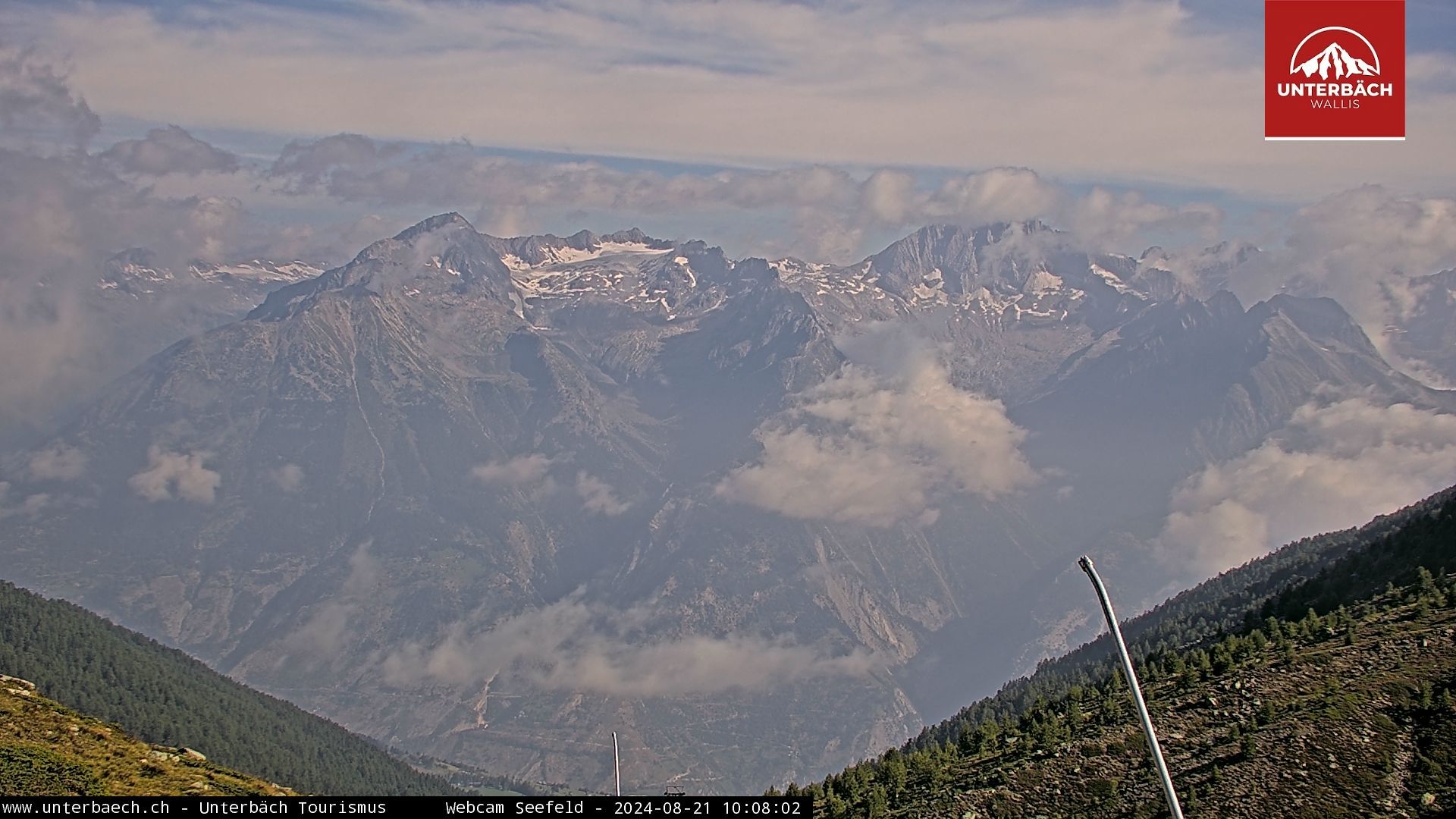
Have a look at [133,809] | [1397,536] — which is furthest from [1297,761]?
[1397,536]

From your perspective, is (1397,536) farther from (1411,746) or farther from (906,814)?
(906,814)

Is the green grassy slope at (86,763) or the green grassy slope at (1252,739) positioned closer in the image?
the green grassy slope at (86,763)

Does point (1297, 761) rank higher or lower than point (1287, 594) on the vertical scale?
lower

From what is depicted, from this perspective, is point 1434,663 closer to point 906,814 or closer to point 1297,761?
point 1297,761

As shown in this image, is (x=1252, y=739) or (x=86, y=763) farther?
(x=1252, y=739)

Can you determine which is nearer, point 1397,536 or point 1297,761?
point 1297,761

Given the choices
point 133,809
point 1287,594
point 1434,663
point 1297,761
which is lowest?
point 133,809

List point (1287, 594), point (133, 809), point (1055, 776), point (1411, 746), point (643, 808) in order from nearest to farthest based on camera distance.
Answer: point (133, 809) → point (643, 808) → point (1411, 746) → point (1055, 776) → point (1287, 594)

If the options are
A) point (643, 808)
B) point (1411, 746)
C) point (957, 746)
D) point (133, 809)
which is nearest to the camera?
point (133, 809)

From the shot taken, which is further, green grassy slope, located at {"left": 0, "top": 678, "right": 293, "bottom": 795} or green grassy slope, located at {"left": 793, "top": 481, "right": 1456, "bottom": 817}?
green grassy slope, located at {"left": 793, "top": 481, "right": 1456, "bottom": 817}

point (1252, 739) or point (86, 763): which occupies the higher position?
point (1252, 739)
